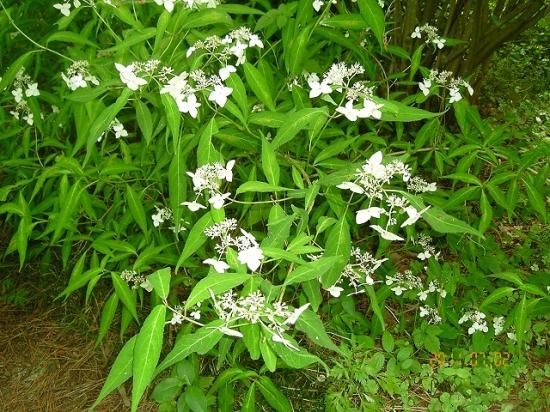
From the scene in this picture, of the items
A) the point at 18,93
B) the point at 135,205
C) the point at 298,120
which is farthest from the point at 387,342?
the point at 18,93

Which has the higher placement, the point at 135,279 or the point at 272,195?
the point at 272,195

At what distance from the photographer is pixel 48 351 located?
2850mm

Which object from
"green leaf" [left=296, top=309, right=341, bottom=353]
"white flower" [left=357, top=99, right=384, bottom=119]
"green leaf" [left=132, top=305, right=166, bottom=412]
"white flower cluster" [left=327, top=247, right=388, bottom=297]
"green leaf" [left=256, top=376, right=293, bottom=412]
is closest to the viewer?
"green leaf" [left=132, top=305, right=166, bottom=412]

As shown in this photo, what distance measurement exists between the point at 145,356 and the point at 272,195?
35.2 inches

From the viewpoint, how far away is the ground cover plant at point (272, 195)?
1435 millimetres

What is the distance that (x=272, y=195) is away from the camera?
1878 millimetres

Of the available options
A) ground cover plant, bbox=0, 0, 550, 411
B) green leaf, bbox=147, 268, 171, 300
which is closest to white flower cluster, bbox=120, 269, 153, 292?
ground cover plant, bbox=0, 0, 550, 411

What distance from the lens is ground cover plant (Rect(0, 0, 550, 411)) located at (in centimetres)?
143

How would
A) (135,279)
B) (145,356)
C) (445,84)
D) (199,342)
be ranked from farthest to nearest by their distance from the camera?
(445,84) → (135,279) → (199,342) → (145,356)

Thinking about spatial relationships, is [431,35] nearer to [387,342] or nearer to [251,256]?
[387,342]

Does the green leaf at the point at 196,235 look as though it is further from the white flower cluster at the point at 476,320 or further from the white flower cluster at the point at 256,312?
the white flower cluster at the point at 476,320

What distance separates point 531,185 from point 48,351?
2.27 metres

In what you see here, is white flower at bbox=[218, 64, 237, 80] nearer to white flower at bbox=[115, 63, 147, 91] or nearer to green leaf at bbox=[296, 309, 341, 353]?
white flower at bbox=[115, 63, 147, 91]

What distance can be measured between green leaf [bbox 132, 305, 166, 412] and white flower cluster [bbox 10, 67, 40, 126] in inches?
57.6
